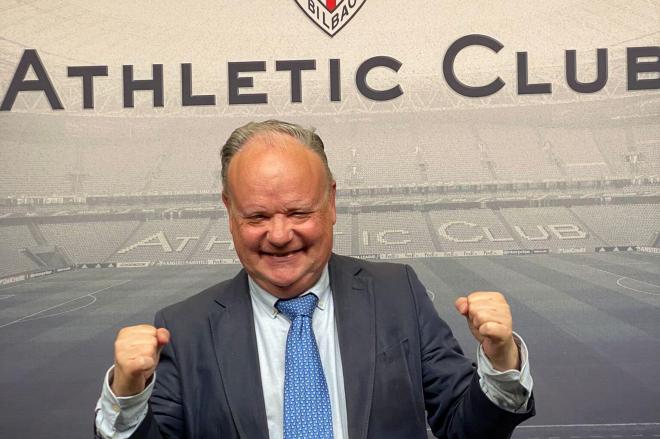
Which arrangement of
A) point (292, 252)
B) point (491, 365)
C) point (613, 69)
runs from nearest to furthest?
point (491, 365) → point (292, 252) → point (613, 69)

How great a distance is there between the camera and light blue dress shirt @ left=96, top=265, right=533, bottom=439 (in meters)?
1.32

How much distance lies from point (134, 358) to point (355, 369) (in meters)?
0.57

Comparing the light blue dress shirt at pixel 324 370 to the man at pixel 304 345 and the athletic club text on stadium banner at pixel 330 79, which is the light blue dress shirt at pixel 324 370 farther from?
the athletic club text on stadium banner at pixel 330 79

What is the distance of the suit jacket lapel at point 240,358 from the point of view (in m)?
1.51

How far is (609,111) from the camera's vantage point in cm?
412

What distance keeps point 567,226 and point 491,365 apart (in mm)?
2999

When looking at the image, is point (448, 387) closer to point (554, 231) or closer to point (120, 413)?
point (120, 413)

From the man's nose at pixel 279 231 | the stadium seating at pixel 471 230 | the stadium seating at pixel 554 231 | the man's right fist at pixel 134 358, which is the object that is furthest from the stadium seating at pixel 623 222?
the man's right fist at pixel 134 358

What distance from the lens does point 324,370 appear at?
163 centimetres

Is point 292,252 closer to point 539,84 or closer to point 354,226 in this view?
point 354,226

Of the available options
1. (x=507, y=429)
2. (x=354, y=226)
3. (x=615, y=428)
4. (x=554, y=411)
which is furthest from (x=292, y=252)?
(x=615, y=428)

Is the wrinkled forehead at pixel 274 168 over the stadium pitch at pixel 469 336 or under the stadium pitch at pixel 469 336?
over

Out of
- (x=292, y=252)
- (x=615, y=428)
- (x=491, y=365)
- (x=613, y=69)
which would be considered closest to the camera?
(x=491, y=365)

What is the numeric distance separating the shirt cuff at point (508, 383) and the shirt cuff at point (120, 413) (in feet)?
2.44
